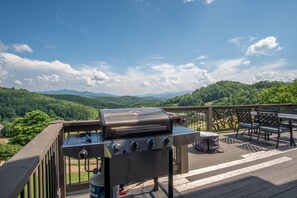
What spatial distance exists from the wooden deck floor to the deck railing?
1.54 feet

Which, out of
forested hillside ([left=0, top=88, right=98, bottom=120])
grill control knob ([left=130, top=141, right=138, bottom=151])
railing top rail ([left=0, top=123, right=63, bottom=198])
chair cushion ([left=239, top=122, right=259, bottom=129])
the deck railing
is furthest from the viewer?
forested hillside ([left=0, top=88, right=98, bottom=120])

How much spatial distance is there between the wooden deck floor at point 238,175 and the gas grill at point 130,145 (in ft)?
3.13

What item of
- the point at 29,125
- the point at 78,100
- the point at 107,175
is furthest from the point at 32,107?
the point at 107,175

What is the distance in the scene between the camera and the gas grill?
150 centimetres

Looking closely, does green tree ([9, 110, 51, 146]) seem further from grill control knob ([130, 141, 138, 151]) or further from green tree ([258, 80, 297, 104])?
grill control knob ([130, 141, 138, 151])

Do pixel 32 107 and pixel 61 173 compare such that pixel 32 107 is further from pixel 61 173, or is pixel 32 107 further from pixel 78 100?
pixel 61 173

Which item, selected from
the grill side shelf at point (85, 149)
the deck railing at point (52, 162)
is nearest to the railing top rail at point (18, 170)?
the deck railing at point (52, 162)

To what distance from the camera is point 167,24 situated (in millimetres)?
9383

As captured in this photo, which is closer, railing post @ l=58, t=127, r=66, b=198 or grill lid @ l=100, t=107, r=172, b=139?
grill lid @ l=100, t=107, r=172, b=139

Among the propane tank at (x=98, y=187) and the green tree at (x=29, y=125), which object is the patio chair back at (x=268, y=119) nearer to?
the propane tank at (x=98, y=187)

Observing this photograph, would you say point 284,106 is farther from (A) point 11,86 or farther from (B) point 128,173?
(A) point 11,86

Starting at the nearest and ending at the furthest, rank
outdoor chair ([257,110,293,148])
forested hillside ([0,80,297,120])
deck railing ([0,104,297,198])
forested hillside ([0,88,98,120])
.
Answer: deck railing ([0,104,297,198]), outdoor chair ([257,110,293,148]), forested hillside ([0,80,297,120]), forested hillside ([0,88,98,120])

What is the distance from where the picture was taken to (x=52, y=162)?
6.41 feet

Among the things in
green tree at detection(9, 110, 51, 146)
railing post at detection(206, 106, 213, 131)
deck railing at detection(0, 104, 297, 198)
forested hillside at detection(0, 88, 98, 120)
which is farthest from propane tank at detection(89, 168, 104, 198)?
green tree at detection(9, 110, 51, 146)
